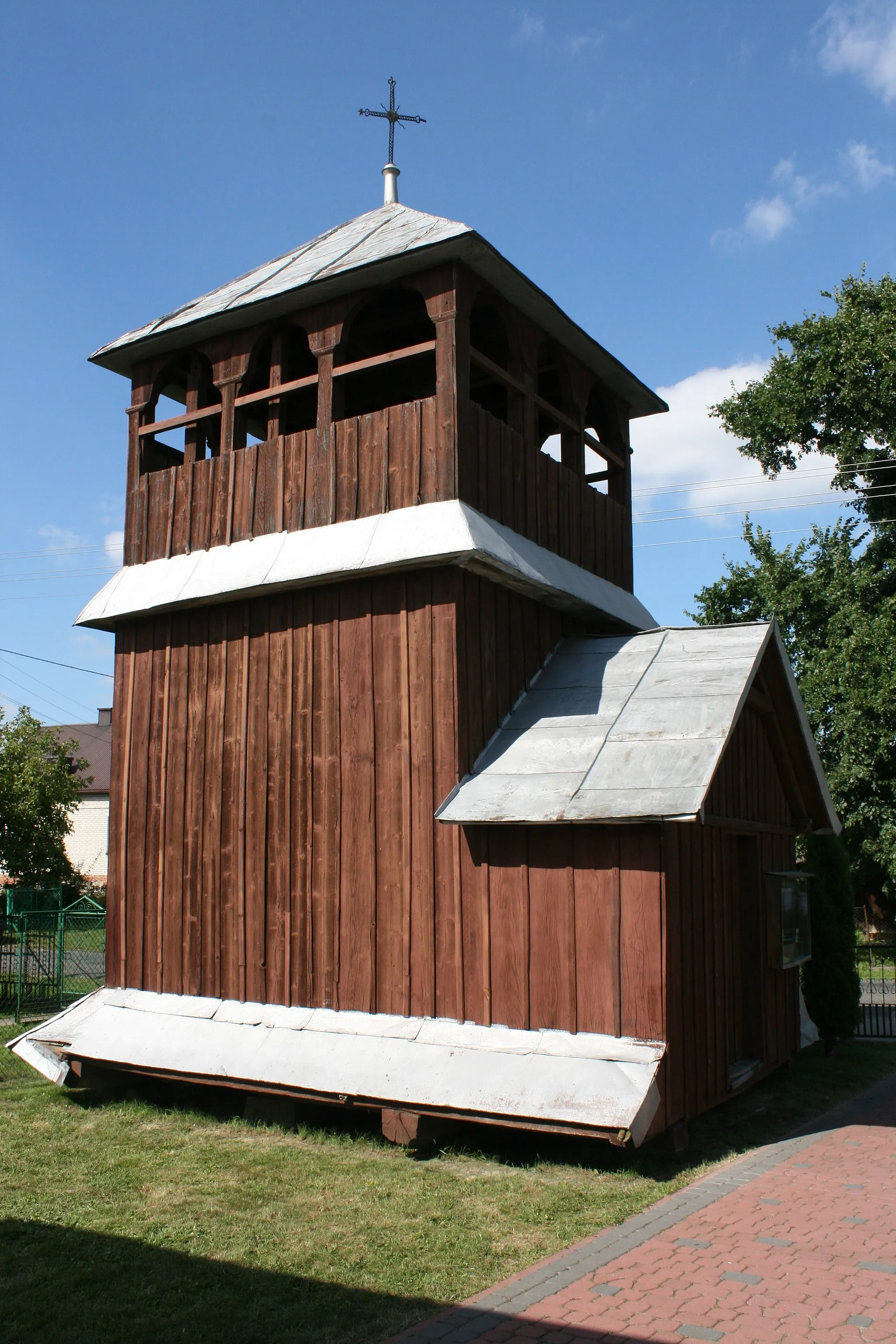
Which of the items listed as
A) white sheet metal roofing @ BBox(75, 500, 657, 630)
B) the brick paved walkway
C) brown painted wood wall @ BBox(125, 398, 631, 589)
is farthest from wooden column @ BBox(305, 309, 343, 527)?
the brick paved walkway

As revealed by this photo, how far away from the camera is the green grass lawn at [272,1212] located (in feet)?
17.2

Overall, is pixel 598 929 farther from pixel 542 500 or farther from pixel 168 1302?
pixel 542 500

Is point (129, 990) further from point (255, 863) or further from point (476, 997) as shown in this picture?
point (476, 997)

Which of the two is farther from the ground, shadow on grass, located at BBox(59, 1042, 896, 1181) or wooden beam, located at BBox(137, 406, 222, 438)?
wooden beam, located at BBox(137, 406, 222, 438)

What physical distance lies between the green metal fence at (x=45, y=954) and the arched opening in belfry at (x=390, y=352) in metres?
7.30

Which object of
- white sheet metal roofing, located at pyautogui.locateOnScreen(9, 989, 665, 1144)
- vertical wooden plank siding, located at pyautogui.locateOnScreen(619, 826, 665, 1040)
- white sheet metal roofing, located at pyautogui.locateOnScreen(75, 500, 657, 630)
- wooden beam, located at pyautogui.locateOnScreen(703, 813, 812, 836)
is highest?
white sheet metal roofing, located at pyautogui.locateOnScreen(75, 500, 657, 630)

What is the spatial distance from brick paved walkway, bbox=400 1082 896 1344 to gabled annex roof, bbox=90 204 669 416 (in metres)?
7.52

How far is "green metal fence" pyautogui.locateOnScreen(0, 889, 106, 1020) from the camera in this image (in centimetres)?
1466

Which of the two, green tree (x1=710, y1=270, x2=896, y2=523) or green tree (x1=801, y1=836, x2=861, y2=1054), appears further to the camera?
green tree (x1=710, y1=270, x2=896, y2=523)

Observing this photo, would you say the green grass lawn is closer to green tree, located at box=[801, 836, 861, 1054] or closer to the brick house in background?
green tree, located at box=[801, 836, 861, 1054]

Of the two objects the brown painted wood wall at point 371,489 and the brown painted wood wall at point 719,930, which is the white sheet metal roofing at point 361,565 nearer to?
the brown painted wood wall at point 371,489

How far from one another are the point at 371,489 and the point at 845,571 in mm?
20022

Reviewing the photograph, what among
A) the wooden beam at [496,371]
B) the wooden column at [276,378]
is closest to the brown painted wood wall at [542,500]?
the wooden beam at [496,371]

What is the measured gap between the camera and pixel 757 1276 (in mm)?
5586
